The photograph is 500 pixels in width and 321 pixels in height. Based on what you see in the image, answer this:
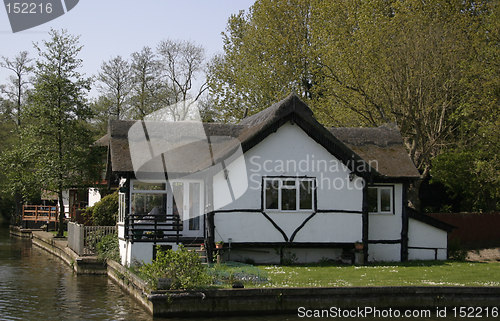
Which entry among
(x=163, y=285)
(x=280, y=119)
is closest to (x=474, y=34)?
(x=280, y=119)

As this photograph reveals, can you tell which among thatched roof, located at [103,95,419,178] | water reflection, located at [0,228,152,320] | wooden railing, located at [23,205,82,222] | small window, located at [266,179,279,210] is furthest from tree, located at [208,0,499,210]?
wooden railing, located at [23,205,82,222]

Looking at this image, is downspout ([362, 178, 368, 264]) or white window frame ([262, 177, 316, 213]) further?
downspout ([362, 178, 368, 264])

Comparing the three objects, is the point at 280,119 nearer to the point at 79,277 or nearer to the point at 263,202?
the point at 263,202

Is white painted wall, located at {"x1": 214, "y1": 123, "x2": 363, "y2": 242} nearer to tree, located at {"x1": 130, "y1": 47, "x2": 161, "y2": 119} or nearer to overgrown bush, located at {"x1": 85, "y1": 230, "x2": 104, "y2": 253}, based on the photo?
overgrown bush, located at {"x1": 85, "y1": 230, "x2": 104, "y2": 253}

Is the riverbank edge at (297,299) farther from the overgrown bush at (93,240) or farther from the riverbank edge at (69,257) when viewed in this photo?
the overgrown bush at (93,240)

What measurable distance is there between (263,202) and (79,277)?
787cm

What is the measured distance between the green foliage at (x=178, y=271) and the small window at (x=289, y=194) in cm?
786

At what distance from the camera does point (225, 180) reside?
81.6 ft

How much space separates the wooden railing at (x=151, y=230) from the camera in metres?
23.4

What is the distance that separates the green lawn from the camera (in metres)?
19.6

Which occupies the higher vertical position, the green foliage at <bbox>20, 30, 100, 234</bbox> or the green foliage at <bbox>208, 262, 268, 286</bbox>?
the green foliage at <bbox>20, 30, 100, 234</bbox>

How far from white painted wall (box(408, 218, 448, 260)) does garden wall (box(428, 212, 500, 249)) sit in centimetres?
615

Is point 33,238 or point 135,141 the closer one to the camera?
point 135,141

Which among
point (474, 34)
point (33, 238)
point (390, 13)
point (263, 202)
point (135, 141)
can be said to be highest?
point (390, 13)
